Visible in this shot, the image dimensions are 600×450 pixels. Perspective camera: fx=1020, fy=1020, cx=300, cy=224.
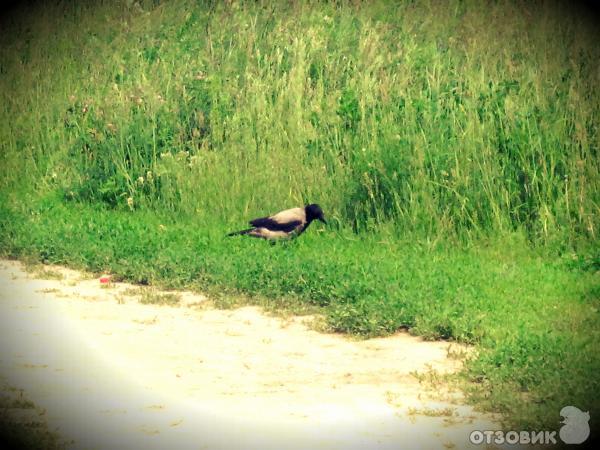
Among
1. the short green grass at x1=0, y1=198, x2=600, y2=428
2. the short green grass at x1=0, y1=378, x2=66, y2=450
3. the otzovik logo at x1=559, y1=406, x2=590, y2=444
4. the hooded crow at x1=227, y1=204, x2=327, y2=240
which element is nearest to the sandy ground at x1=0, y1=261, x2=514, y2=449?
the short green grass at x1=0, y1=378, x2=66, y2=450

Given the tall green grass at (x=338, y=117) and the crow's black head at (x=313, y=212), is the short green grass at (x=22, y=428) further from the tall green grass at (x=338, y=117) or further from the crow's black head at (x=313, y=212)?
the tall green grass at (x=338, y=117)

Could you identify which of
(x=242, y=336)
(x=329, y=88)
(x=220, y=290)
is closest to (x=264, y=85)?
(x=329, y=88)

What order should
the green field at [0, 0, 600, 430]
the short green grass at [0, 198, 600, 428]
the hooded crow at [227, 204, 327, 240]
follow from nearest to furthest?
1. the short green grass at [0, 198, 600, 428]
2. the green field at [0, 0, 600, 430]
3. the hooded crow at [227, 204, 327, 240]

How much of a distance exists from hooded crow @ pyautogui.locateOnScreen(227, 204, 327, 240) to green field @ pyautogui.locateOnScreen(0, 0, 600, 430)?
22 centimetres

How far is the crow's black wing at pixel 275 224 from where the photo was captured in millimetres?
9703

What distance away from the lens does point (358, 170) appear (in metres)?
10.5

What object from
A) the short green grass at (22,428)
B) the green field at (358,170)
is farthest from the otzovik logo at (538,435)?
the short green grass at (22,428)

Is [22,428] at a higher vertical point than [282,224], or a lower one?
lower

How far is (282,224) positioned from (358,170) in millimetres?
1245

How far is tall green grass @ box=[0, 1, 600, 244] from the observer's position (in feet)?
33.2

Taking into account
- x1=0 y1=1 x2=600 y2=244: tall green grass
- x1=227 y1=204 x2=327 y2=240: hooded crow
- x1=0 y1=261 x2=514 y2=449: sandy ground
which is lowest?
x1=0 y1=261 x2=514 y2=449: sandy ground

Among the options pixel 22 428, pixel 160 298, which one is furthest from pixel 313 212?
pixel 22 428

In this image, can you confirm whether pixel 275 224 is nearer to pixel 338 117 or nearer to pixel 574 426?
pixel 338 117

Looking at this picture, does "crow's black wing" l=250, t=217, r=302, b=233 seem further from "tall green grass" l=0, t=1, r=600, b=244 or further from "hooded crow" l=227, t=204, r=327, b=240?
"tall green grass" l=0, t=1, r=600, b=244
